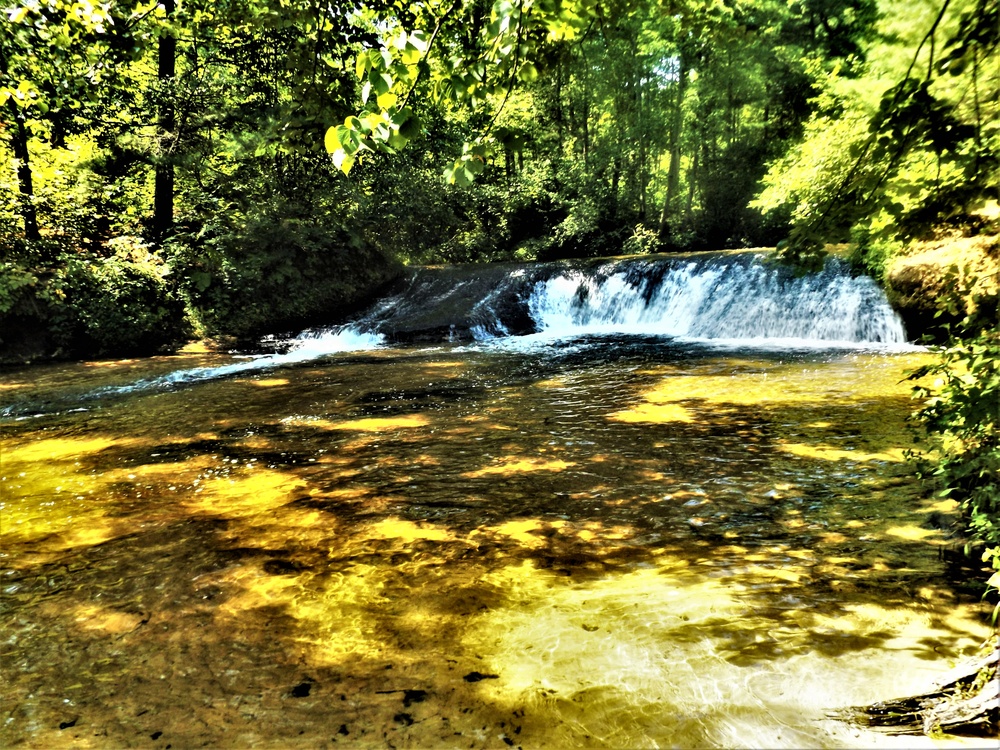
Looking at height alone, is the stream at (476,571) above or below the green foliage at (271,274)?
below

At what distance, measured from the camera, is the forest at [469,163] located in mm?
2902

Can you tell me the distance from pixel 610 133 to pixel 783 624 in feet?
83.1

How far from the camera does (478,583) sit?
11.5 feet

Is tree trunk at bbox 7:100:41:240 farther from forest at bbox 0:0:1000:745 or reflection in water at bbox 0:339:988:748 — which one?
reflection in water at bbox 0:339:988:748

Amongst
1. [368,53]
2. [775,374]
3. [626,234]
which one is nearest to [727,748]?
[368,53]

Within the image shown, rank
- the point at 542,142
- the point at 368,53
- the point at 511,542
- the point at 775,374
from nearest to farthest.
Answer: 1. the point at 368,53
2. the point at 511,542
3. the point at 775,374
4. the point at 542,142

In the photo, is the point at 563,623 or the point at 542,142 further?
the point at 542,142

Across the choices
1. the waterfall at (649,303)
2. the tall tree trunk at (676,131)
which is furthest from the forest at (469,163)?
the waterfall at (649,303)

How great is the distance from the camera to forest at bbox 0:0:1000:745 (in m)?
Result: 2.90

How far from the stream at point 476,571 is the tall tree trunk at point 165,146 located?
26.7ft

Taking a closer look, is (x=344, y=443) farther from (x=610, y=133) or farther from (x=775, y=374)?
(x=610, y=133)

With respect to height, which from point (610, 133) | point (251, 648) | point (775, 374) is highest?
point (610, 133)

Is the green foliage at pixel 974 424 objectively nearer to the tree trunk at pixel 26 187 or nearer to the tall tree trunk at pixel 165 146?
the tall tree trunk at pixel 165 146

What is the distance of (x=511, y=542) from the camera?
402cm
